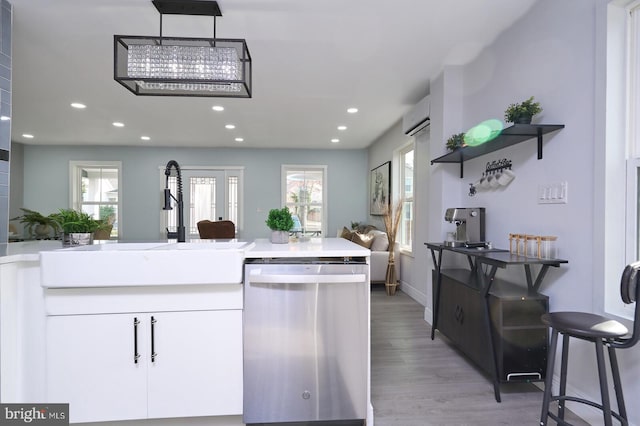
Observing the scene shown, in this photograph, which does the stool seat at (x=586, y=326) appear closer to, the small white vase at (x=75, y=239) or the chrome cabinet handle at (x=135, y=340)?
the chrome cabinet handle at (x=135, y=340)

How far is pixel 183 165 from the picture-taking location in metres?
6.82

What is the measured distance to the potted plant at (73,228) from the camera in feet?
6.13

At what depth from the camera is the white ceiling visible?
7.19 feet

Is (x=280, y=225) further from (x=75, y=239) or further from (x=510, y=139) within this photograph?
(x=510, y=139)

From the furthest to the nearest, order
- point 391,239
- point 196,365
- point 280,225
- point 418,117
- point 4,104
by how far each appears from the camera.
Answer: point 391,239, point 418,117, point 4,104, point 280,225, point 196,365

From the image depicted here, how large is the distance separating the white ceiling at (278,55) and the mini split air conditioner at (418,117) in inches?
4.9

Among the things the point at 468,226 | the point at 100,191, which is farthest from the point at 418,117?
the point at 100,191

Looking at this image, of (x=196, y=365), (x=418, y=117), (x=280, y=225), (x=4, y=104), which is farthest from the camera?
(x=418, y=117)

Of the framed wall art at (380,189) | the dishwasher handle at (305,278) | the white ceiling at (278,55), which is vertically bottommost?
the dishwasher handle at (305,278)

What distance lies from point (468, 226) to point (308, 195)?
4759 millimetres

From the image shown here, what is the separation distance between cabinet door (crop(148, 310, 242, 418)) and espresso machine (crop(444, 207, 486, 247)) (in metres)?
1.78

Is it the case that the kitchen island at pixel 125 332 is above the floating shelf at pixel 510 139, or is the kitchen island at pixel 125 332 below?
below

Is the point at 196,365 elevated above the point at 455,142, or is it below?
below

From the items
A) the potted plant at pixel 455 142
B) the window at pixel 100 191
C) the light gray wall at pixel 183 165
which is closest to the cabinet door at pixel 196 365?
the potted plant at pixel 455 142
